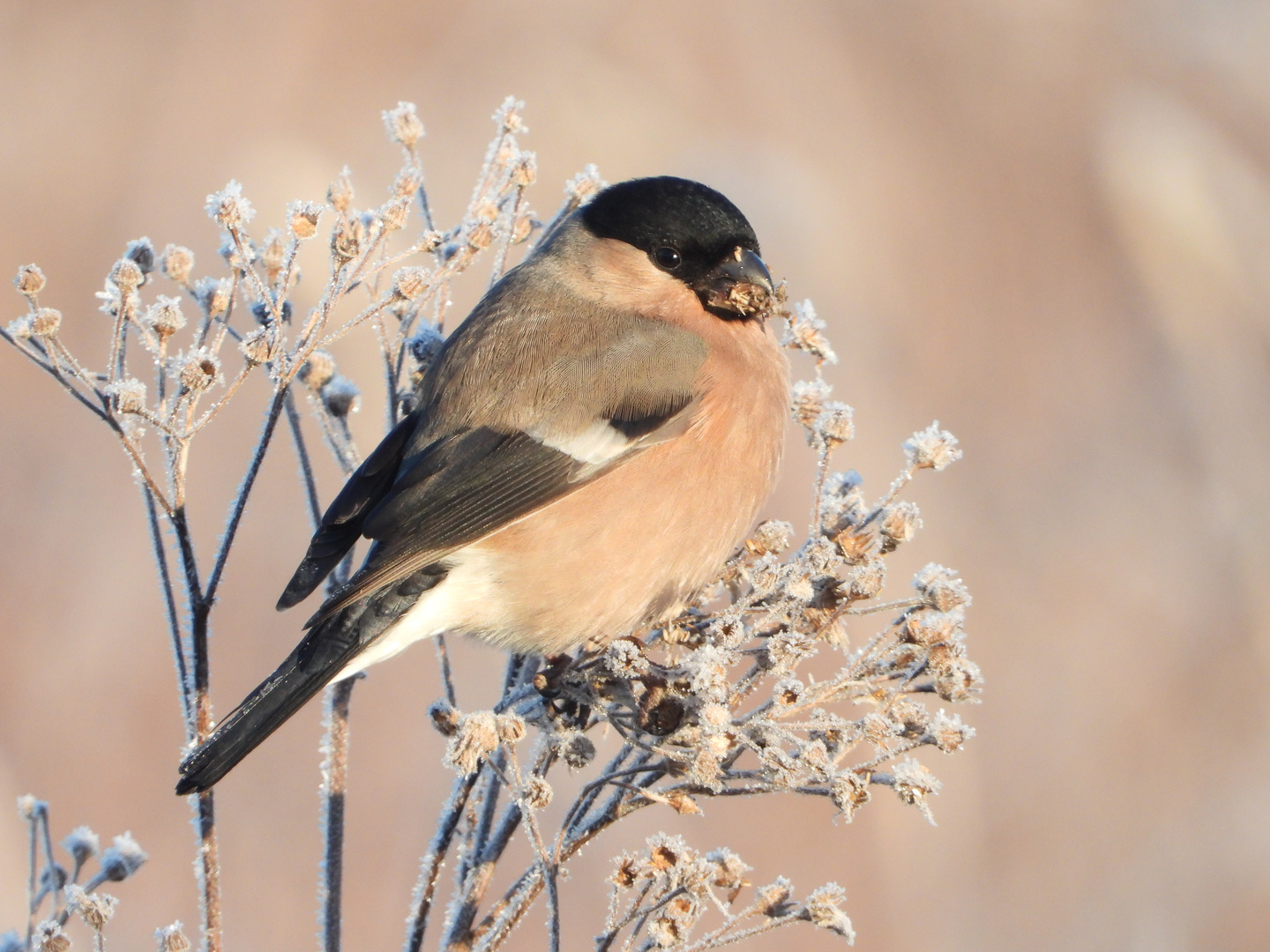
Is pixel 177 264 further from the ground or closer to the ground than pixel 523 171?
closer to the ground

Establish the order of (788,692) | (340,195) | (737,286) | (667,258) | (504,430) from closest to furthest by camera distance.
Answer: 1. (788,692)
2. (340,195)
3. (504,430)
4. (737,286)
5. (667,258)

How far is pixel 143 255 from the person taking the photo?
1819mm

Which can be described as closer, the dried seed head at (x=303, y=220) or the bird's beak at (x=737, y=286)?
the dried seed head at (x=303, y=220)

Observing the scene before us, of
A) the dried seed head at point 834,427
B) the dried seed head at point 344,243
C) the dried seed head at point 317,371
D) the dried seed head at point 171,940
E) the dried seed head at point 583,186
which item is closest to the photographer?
the dried seed head at point 171,940

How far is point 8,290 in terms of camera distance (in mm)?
5266

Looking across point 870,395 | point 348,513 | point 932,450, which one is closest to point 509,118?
point 348,513

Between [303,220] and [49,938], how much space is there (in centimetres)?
109

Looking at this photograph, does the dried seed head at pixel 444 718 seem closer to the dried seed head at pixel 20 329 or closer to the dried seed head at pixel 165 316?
the dried seed head at pixel 165 316

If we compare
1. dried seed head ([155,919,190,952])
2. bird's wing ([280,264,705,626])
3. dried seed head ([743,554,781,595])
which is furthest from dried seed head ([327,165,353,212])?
dried seed head ([155,919,190,952])

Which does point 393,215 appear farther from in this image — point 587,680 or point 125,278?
point 587,680

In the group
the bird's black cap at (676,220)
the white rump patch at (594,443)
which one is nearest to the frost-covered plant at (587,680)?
the white rump patch at (594,443)

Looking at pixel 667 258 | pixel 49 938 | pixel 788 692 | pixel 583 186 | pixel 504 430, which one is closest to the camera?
pixel 49 938

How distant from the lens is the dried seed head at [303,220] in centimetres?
169

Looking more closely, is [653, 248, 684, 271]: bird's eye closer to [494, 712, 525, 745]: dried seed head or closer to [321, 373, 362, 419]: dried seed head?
[321, 373, 362, 419]: dried seed head
